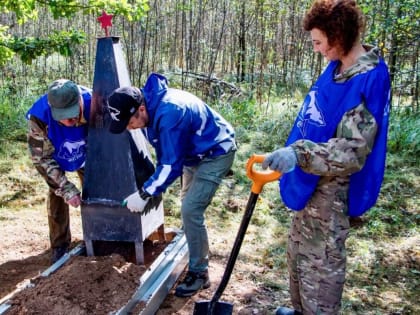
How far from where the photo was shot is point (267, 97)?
884cm

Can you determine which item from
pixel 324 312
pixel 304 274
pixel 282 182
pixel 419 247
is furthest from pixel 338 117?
pixel 419 247

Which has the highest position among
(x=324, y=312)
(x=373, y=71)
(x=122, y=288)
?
(x=373, y=71)

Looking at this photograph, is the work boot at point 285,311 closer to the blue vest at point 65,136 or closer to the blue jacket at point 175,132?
the blue jacket at point 175,132

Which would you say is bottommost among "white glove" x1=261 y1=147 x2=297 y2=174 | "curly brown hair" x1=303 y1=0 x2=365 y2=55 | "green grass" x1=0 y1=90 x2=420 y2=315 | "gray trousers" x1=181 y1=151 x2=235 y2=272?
"green grass" x1=0 y1=90 x2=420 y2=315

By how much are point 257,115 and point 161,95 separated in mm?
5259

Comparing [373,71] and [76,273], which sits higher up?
[373,71]

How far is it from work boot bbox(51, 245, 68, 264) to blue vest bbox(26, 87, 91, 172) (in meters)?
0.82

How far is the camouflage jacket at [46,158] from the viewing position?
350 centimetres

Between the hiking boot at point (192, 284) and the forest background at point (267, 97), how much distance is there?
603 mm

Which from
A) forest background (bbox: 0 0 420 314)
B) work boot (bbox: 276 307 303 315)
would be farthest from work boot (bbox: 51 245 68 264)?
work boot (bbox: 276 307 303 315)

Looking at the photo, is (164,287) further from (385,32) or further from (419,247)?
(385,32)

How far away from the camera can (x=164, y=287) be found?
326cm

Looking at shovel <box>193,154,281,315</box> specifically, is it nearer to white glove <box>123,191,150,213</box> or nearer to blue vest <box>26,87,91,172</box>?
white glove <box>123,191,150,213</box>

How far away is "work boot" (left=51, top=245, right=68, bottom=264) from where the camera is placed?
13.2 ft
